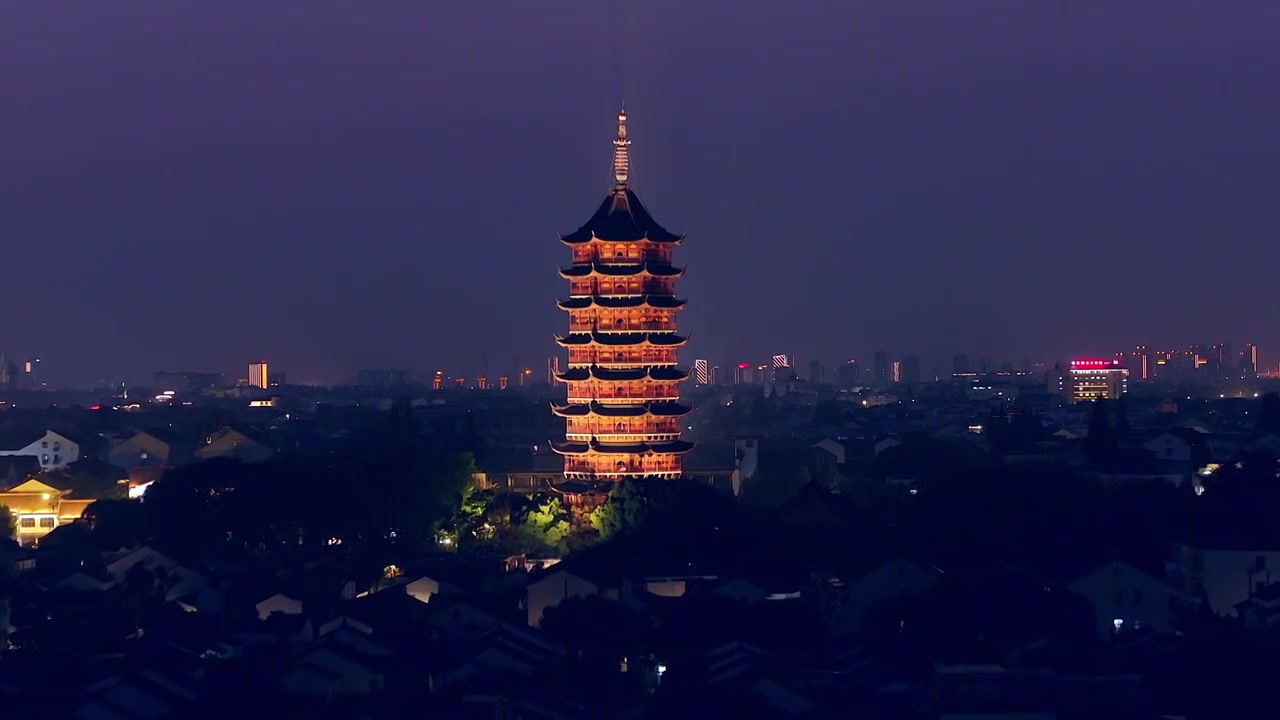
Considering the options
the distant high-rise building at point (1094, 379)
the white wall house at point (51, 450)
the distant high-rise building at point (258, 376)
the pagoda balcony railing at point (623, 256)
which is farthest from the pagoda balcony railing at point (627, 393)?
the distant high-rise building at point (258, 376)

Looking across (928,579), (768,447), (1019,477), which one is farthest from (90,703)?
(768,447)

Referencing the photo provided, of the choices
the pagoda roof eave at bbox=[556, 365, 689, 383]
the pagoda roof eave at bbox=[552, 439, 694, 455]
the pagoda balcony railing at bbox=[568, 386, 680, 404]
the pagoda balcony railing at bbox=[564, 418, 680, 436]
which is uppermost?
the pagoda roof eave at bbox=[556, 365, 689, 383]

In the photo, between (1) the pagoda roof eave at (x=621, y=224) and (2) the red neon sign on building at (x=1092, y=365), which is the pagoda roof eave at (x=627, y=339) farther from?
(2) the red neon sign on building at (x=1092, y=365)

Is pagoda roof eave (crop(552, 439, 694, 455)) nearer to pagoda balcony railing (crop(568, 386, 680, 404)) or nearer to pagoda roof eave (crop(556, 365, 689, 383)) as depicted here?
pagoda balcony railing (crop(568, 386, 680, 404))

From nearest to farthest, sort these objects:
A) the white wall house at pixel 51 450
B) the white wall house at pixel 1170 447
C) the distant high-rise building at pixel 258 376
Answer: the white wall house at pixel 1170 447
the white wall house at pixel 51 450
the distant high-rise building at pixel 258 376

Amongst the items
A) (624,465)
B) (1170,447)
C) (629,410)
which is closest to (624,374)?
(629,410)

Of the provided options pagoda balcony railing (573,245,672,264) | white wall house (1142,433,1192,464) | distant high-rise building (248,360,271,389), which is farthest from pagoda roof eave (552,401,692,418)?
distant high-rise building (248,360,271,389)
